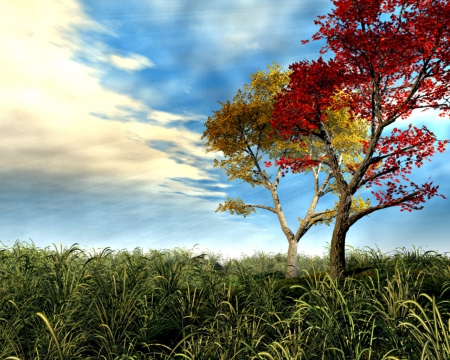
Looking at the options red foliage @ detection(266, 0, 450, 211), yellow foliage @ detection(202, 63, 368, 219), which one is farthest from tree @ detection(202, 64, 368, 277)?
red foliage @ detection(266, 0, 450, 211)

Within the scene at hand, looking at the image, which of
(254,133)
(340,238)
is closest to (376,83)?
(340,238)

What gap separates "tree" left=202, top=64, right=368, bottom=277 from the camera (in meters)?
17.1

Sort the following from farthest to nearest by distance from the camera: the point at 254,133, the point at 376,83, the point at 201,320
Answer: the point at 254,133 → the point at 376,83 → the point at 201,320

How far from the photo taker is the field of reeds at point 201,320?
4.41 metres

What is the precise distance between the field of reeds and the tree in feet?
29.3

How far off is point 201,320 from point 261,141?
12.7m

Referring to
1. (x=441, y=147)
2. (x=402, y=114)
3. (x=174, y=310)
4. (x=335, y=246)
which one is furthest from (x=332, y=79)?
(x=174, y=310)

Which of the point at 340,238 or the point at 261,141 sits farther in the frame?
the point at 261,141

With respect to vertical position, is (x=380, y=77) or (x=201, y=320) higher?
(x=380, y=77)

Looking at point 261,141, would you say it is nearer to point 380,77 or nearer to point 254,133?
point 254,133

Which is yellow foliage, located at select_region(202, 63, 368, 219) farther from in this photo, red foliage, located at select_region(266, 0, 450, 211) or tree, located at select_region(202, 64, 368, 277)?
red foliage, located at select_region(266, 0, 450, 211)

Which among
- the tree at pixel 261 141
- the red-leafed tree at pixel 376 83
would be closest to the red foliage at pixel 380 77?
the red-leafed tree at pixel 376 83

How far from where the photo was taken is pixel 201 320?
6.31m

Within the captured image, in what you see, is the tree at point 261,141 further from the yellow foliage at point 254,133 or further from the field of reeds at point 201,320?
the field of reeds at point 201,320
